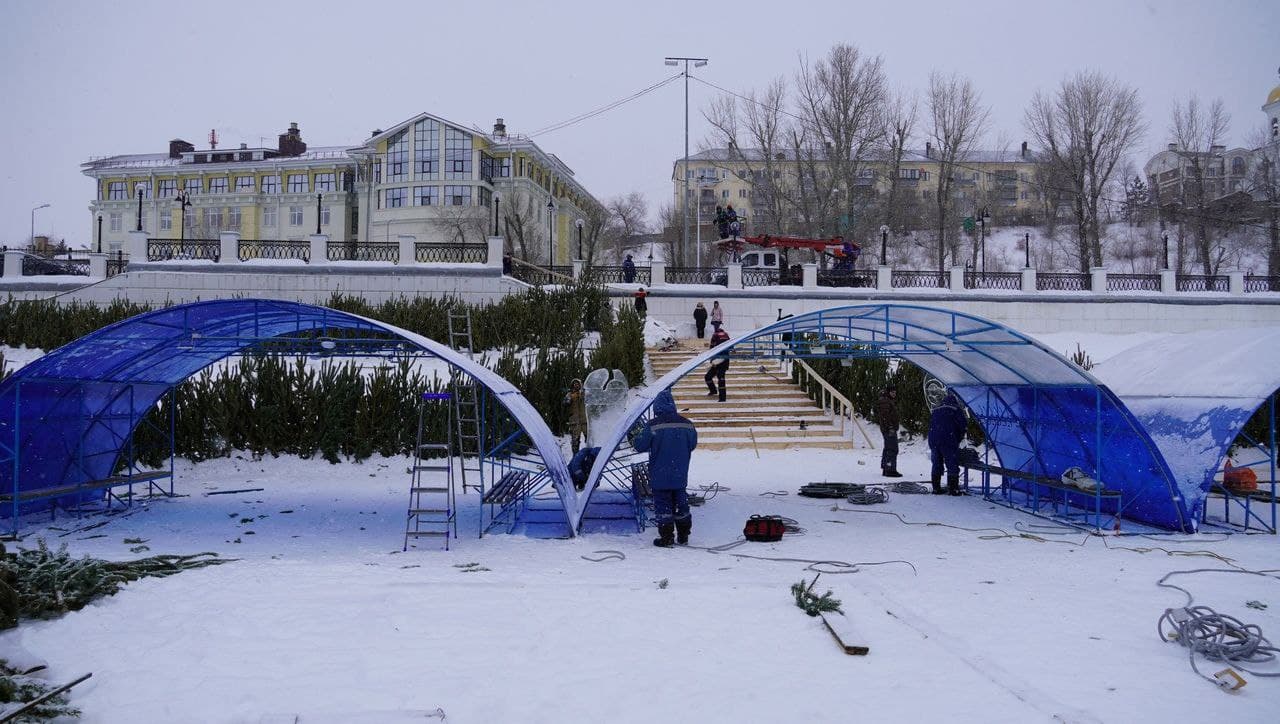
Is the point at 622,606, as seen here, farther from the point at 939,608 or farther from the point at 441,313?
the point at 441,313

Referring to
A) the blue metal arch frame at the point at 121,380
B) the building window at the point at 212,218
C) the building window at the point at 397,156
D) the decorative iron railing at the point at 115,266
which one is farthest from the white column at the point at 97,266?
the building window at the point at 212,218

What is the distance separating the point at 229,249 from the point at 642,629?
25.1 meters

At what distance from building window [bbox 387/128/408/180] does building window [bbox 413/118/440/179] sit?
0.69 m

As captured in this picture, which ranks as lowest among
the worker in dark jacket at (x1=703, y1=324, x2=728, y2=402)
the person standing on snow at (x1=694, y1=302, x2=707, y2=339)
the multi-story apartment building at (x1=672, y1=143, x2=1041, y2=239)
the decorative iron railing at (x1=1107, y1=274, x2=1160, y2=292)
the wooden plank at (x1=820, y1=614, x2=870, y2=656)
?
the wooden plank at (x1=820, y1=614, x2=870, y2=656)

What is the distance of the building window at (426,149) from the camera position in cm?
5175

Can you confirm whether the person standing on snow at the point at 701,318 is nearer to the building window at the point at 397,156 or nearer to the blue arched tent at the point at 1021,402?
the blue arched tent at the point at 1021,402

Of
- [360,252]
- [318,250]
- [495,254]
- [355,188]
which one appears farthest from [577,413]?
[355,188]

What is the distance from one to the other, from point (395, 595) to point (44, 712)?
2.79 meters

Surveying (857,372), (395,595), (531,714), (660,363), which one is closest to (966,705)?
(531,714)

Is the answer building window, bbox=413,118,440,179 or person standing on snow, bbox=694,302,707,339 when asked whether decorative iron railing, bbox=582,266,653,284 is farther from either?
building window, bbox=413,118,440,179

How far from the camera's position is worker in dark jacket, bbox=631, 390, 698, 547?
9234 millimetres

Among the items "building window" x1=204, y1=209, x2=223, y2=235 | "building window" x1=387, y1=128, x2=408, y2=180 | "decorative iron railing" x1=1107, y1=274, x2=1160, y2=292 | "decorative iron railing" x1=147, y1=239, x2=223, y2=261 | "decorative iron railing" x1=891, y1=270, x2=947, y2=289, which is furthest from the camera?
"building window" x1=204, y1=209, x2=223, y2=235

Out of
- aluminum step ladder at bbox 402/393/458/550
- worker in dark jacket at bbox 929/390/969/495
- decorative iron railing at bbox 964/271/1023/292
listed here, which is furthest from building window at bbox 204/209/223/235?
worker in dark jacket at bbox 929/390/969/495

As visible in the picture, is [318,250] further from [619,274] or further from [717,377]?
[717,377]
